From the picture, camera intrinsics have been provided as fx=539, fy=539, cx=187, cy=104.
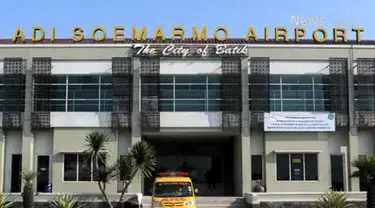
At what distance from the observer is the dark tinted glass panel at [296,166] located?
30234 mm

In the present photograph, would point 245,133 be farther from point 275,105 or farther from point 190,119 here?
point 190,119

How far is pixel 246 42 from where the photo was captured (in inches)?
1259

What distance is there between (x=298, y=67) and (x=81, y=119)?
12540 mm

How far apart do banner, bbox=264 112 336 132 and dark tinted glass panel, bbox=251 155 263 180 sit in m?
1.80

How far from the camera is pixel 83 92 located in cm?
3039

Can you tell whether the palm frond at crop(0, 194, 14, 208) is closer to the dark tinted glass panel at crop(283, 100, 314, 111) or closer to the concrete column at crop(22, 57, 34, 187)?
the concrete column at crop(22, 57, 34, 187)

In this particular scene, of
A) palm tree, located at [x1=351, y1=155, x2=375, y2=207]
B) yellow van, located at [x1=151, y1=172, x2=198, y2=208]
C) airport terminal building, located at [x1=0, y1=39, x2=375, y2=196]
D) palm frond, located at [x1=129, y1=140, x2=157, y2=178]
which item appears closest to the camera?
yellow van, located at [x1=151, y1=172, x2=198, y2=208]

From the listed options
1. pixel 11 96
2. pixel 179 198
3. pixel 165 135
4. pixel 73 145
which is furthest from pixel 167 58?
pixel 179 198

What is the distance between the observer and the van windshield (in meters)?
20.3

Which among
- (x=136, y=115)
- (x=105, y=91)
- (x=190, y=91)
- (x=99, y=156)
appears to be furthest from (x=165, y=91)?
(x=99, y=156)

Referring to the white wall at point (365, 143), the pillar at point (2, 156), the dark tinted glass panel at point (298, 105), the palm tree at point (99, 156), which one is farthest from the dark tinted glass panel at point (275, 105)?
the pillar at point (2, 156)

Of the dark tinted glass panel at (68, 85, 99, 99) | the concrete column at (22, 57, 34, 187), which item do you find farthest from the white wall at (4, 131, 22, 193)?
the dark tinted glass panel at (68, 85, 99, 99)

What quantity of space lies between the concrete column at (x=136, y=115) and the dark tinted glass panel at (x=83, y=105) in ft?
7.17

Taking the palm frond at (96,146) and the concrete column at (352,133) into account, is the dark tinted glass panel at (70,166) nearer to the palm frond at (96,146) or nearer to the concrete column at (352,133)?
the palm frond at (96,146)
